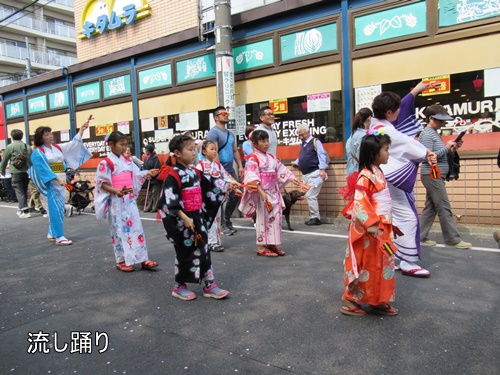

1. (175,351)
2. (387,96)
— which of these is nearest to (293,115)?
(387,96)

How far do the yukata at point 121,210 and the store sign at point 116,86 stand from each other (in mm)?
6856

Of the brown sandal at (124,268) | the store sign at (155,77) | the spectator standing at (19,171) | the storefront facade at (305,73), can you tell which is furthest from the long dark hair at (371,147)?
the spectator standing at (19,171)

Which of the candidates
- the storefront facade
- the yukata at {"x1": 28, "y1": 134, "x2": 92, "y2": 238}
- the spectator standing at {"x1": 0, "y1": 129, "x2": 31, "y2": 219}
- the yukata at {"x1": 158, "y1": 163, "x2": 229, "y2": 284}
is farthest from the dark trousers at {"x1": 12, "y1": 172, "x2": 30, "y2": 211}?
the yukata at {"x1": 158, "y1": 163, "x2": 229, "y2": 284}

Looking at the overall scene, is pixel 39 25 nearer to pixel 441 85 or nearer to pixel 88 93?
pixel 88 93

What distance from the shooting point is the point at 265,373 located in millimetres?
2570

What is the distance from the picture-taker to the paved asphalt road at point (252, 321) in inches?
107

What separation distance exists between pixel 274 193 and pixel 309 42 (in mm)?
3842

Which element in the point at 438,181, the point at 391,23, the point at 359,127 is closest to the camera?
the point at 438,181

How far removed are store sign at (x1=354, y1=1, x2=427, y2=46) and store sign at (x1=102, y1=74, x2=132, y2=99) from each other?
21.2ft


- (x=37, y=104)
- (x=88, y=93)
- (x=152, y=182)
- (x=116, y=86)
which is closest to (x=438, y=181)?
(x=152, y=182)

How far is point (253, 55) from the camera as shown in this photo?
28.7 feet

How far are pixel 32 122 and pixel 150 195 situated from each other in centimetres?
746

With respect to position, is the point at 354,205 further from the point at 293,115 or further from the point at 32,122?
the point at 32,122

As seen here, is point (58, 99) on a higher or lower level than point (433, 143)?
higher
